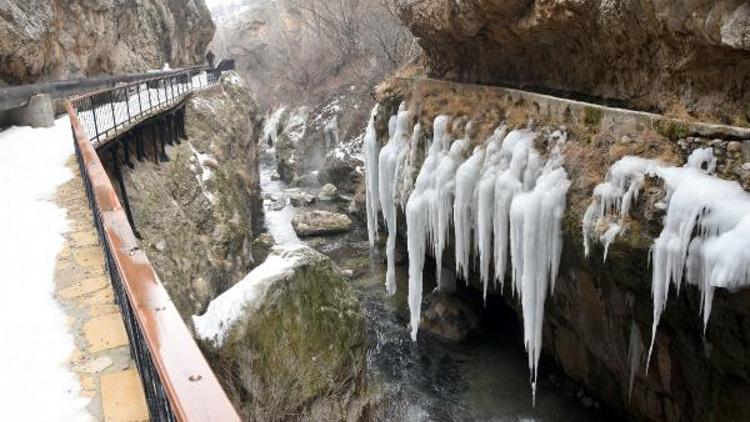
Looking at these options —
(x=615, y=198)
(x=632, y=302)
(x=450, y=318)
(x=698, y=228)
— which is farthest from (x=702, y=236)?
(x=450, y=318)

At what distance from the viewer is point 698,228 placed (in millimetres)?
6535

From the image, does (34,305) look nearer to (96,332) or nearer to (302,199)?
(96,332)

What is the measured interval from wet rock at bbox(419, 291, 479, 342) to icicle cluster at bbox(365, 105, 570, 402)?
705mm

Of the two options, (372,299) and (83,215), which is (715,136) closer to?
(83,215)

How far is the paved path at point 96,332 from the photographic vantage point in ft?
11.8

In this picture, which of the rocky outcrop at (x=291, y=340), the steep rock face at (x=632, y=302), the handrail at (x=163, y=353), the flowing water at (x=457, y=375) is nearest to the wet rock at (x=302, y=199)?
the flowing water at (x=457, y=375)

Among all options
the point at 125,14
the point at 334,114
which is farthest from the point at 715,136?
the point at 334,114

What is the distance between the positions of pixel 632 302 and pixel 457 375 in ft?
16.4

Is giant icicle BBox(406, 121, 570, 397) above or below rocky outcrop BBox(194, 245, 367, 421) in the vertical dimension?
above

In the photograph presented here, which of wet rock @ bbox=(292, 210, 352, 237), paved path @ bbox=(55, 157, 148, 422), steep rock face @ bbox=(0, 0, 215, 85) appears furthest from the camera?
wet rock @ bbox=(292, 210, 352, 237)

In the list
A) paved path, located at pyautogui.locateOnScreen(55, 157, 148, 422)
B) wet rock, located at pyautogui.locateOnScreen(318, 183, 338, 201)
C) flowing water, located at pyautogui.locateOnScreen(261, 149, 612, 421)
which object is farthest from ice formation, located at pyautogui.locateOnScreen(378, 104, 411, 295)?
wet rock, located at pyautogui.locateOnScreen(318, 183, 338, 201)

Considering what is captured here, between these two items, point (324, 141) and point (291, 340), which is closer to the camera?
point (291, 340)

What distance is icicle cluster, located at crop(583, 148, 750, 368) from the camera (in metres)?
6.00

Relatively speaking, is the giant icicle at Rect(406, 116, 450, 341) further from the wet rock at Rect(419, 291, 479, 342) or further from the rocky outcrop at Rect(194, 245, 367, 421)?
the rocky outcrop at Rect(194, 245, 367, 421)
